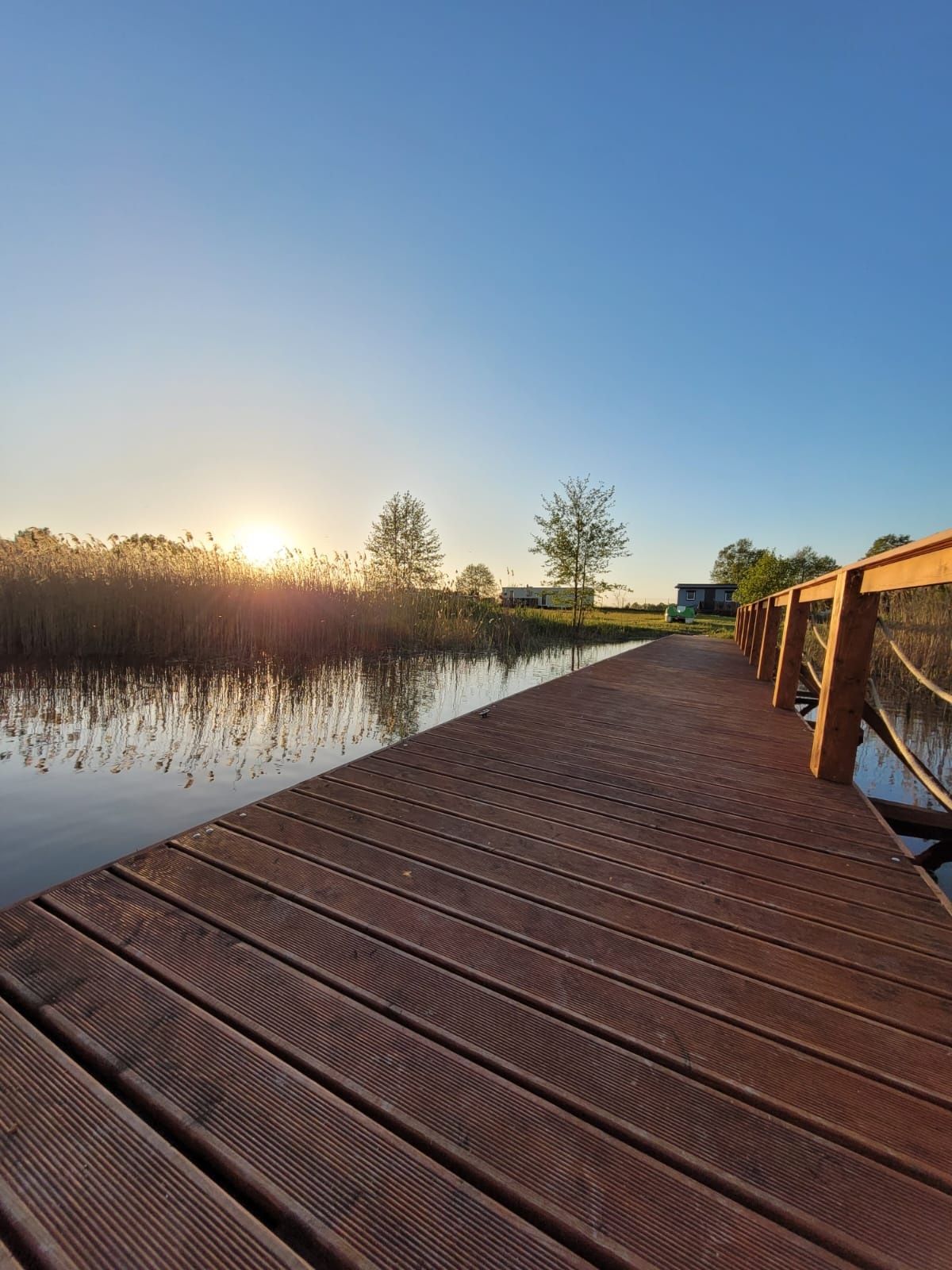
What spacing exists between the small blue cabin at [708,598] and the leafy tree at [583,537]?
26.5 meters

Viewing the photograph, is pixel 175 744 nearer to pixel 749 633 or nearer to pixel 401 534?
pixel 749 633

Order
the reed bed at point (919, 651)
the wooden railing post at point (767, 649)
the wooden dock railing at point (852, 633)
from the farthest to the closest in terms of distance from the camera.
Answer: the reed bed at point (919, 651), the wooden railing post at point (767, 649), the wooden dock railing at point (852, 633)

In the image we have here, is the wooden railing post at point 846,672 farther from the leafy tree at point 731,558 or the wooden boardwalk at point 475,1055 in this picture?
the leafy tree at point 731,558

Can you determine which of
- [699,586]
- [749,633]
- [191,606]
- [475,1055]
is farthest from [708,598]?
[475,1055]

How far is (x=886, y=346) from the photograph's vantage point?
41.6 ft

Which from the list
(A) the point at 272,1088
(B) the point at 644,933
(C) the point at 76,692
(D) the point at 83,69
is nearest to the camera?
(A) the point at 272,1088

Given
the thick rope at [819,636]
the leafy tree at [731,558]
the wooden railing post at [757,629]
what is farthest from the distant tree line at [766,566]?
the thick rope at [819,636]

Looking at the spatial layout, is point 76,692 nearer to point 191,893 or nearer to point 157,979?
point 191,893

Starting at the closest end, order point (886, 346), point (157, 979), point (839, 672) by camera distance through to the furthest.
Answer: point (157, 979) → point (839, 672) → point (886, 346)

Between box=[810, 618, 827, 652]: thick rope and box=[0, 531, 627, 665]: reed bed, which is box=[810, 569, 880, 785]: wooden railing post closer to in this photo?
box=[810, 618, 827, 652]: thick rope

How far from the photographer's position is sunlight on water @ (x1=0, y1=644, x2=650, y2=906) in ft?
6.97

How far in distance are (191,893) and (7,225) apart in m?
9.86

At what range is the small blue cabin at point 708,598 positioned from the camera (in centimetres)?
4153

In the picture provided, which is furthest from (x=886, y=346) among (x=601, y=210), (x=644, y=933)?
(x=644, y=933)
